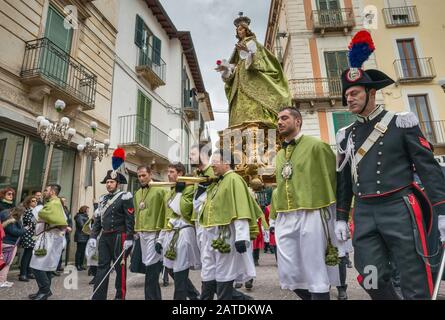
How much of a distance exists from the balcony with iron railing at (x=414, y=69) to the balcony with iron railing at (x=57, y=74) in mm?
15570

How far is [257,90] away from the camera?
5250 millimetres

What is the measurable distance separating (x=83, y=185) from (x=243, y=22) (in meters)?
7.80

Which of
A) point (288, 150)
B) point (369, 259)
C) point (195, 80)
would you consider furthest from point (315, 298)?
point (195, 80)

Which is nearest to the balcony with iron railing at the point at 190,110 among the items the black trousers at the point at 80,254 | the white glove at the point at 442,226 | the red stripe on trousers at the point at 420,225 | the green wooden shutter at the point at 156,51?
the green wooden shutter at the point at 156,51

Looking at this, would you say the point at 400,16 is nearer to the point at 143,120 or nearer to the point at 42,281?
the point at 143,120

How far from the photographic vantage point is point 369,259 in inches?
88.1

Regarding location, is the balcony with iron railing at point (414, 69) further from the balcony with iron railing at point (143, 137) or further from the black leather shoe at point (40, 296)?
the black leather shoe at point (40, 296)

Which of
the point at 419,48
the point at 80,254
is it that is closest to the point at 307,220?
the point at 80,254

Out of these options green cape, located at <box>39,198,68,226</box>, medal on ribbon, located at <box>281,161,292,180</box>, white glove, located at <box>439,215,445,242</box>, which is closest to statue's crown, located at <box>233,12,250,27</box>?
medal on ribbon, located at <box>281,161,292,180</box>

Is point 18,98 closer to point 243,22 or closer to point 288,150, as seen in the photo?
point 243,22

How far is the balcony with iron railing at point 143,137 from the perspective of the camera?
1284 centimetres

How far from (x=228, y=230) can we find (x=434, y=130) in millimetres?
17188

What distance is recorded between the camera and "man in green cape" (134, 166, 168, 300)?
14.4 feet

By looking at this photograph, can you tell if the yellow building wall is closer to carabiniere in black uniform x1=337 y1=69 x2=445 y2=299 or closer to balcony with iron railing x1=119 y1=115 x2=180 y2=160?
balcony with iron railing x1=119 y1=115 x2=180 y2=160
